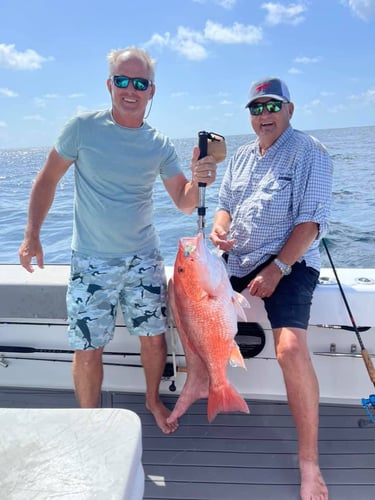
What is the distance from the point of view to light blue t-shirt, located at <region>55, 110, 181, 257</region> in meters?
2.37

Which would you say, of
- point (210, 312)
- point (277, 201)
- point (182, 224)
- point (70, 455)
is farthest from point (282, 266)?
point (182, 224)

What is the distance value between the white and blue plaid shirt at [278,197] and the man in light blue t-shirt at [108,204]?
336mm

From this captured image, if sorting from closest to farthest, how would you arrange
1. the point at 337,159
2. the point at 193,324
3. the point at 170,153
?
the point at 193,324 < the point at 170,153 < the point at 337,159

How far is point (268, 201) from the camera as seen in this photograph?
2.48 meters

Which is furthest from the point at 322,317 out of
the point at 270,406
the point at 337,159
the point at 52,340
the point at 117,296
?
the point at 337,159

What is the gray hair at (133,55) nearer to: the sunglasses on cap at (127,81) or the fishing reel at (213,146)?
the sunglasses on cap at (127,81)

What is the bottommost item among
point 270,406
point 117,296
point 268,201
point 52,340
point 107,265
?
point 270,406

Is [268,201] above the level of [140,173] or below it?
below

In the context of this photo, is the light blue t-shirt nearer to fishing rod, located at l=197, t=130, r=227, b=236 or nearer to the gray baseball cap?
fishing rod, located at l=197, t=130, r=227, b=236

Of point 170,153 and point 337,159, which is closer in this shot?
point 170,153

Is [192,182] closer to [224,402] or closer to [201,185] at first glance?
[201,185]

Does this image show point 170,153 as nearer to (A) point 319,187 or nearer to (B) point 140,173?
(B) point 140,173

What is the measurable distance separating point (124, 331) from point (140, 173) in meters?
1.06

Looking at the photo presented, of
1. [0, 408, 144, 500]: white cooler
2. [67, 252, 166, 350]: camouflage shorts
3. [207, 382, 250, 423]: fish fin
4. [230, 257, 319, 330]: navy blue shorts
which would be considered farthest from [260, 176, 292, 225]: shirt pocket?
[0, 408, 144, 500]: white cooler
